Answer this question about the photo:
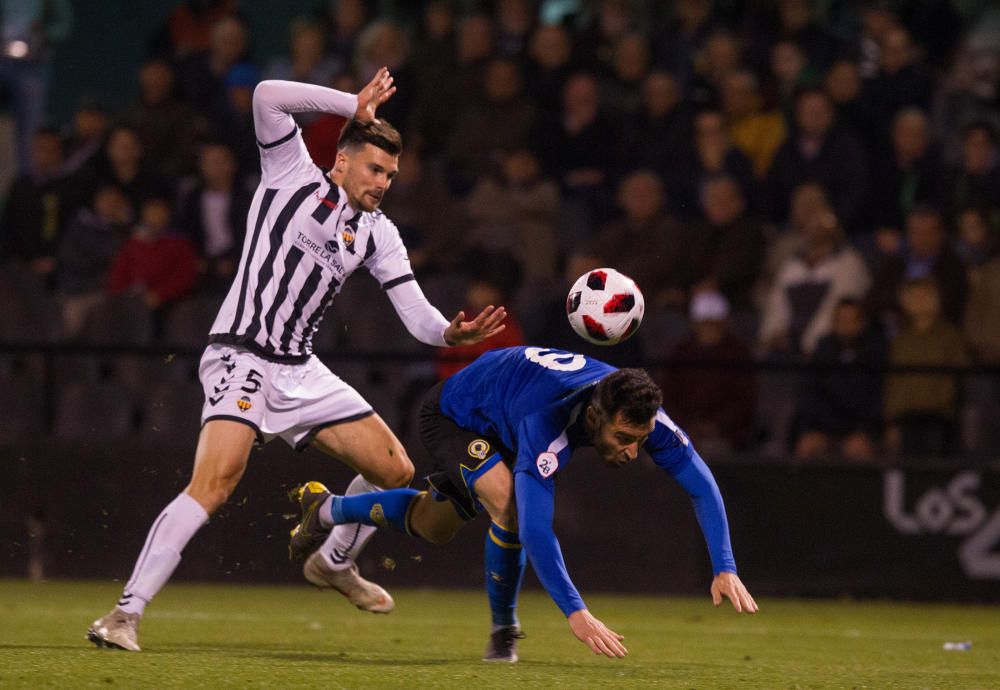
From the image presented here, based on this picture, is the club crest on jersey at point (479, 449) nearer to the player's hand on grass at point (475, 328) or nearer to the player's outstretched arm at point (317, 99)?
the player's hand on grass at point (475, 328)

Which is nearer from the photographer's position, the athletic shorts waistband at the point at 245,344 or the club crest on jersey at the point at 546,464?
the club crest on jersey at the point at 546,464

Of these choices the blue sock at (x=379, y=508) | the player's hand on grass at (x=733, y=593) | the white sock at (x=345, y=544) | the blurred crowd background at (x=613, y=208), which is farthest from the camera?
the blurred crowd background at (x=613, y=208)

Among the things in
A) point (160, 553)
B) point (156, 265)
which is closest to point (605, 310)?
point (160, 553)

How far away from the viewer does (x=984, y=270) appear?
1142cm

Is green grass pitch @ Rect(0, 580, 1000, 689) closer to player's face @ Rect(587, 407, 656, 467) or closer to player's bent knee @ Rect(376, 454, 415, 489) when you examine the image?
player's bent knee @ Rect(376, 454, 415, 489)

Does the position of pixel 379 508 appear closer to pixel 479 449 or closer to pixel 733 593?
pixel 479 449

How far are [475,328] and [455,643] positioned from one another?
1679mm

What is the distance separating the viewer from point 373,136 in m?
7.21

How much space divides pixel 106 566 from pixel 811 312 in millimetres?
5075

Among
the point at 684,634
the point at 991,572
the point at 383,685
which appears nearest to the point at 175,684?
the point at 383,685

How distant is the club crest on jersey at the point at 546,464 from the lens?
6.29m

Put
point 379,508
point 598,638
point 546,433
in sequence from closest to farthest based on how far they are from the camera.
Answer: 1. point 598,638
2. point 546,433
3. point 379,508

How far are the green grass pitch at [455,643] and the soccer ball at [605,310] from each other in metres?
1.40

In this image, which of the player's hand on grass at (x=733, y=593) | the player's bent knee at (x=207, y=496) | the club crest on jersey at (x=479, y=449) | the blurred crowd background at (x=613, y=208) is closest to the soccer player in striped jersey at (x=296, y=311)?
the player's bent knee at (x=207, y=496)
